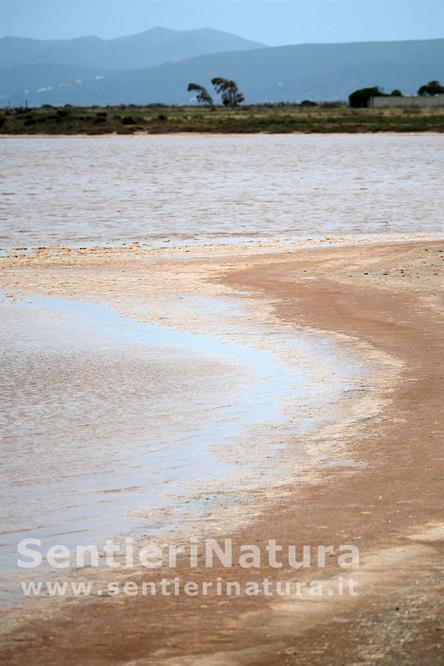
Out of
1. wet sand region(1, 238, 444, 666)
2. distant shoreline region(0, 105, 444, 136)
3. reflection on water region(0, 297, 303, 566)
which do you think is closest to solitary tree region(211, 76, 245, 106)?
distant shoreline region(0, 105, 444, 136)

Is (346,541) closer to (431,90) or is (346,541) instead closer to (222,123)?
(222,123)

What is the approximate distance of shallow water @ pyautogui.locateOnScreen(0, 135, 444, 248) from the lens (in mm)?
27266

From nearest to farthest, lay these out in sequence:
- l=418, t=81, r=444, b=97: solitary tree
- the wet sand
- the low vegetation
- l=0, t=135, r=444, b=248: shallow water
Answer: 1. the wet sand
2. l=0, t=135, r=444, b=248: shallow water
3. the low vegetation
4. l=418, t=81, r=444, b=97: solitary tree

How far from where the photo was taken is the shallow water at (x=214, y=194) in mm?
27266

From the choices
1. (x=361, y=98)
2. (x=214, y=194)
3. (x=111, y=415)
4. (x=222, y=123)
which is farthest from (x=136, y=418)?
(x=361, y=98)

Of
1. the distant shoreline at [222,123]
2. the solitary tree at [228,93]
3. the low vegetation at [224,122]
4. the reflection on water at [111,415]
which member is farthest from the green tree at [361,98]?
the reflection on water at [111,415]

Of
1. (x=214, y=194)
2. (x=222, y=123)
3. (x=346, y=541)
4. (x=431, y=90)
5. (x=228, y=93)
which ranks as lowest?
(x=346, y=541)

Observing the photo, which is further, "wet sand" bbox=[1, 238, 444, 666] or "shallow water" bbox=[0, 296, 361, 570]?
"shallow water" bbox=[0, 296, 361, 570]

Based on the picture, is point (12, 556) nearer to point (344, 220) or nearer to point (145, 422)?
point (145, 422)

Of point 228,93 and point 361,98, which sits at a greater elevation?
point 228,93

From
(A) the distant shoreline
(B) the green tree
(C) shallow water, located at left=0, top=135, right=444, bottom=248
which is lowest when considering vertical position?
(C) shallow water, located at left=0, top=135, right=444, bottom=248

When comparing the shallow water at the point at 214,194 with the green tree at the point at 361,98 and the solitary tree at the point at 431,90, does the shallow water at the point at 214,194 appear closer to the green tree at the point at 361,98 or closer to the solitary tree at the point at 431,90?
the green tree at the point at 361,98

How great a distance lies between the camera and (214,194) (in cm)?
3878

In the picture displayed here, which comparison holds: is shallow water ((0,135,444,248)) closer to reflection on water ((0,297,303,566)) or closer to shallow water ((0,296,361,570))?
reflection on water ((0,297,303,566))
